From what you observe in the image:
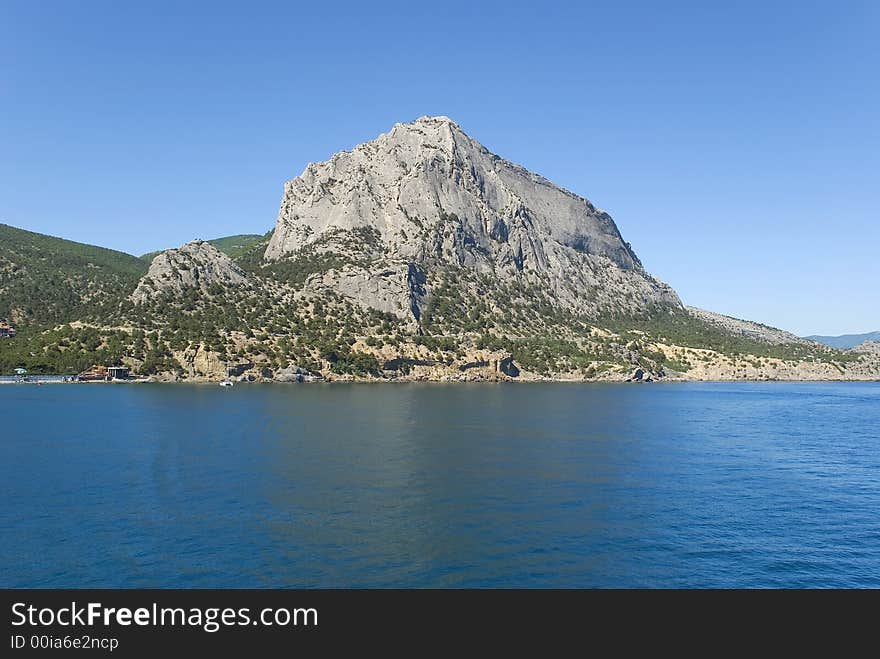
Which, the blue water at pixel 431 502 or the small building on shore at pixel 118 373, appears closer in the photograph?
the blue water at pixel 431 502

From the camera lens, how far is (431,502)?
174ft

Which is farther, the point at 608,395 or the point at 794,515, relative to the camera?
the point at 608,395

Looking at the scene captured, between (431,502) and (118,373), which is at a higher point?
(118,373)

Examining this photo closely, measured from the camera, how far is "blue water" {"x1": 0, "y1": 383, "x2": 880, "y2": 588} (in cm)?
3772

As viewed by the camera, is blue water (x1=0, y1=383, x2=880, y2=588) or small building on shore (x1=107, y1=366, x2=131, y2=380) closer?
blue water (x1=0, y1=383, x2=880, y2=588)

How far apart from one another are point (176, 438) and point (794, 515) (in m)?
68.9

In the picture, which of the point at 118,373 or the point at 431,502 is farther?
the point at 118,373

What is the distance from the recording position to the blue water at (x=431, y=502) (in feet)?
124

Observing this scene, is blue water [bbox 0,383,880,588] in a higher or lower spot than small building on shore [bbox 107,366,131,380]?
lower

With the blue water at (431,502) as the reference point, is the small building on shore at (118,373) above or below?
above
